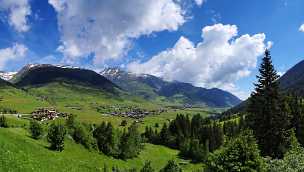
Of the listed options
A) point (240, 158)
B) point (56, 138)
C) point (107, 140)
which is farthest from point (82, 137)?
point (240, 158)

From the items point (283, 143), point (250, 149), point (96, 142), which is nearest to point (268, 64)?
point (283, 143)

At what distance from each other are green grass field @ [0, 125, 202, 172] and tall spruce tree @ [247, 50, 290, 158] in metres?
32.8

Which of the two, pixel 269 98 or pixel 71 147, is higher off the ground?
pixel 269 98

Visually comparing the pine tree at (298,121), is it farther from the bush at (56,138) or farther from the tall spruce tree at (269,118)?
the bush at (56,138)

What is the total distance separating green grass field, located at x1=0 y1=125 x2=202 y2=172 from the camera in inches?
1680

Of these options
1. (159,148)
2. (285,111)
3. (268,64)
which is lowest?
(159,148)

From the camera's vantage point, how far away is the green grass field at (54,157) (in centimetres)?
4268

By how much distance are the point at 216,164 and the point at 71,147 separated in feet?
284

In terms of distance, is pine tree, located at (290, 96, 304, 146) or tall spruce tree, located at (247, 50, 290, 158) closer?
tall spruce tree, located at (247, 50, 290, 158)

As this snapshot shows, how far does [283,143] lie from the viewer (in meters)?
75.3

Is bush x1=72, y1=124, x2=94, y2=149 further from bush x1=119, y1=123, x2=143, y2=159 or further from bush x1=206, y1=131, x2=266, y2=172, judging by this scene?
bush x1=206, y1=131, x2=266, y2=172

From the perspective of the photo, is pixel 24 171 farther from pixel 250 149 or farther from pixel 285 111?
pixel 285 111

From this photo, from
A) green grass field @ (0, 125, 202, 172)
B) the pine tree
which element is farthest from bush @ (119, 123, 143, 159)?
the pine tree

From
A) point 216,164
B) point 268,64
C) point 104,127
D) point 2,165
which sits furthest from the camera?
point 104,127
